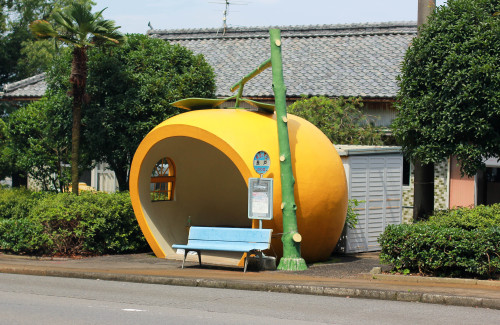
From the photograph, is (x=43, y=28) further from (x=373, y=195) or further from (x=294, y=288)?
(x=294, y=288)

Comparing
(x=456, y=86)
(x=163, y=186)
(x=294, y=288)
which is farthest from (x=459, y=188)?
(x=294, y=288)

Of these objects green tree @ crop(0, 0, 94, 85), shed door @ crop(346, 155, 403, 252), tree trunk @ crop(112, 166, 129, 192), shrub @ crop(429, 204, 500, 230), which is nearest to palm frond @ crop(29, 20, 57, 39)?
tree trunk @ crop(112, 166, 129, 192)

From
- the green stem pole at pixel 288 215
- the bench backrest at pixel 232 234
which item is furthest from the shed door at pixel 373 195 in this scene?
the bench backrest at pixel 232 234

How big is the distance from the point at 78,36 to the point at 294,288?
8.88 meters

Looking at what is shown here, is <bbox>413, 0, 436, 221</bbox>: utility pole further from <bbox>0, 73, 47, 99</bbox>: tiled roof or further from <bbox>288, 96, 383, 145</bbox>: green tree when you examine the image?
<bbox>0, 73, 47, 99</bbox>: tiled roof

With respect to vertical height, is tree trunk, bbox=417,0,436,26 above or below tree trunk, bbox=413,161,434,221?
above

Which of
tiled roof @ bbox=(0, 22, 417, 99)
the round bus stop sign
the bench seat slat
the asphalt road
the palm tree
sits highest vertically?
tiled roof @ bbox=(0, 22, 417, 99)

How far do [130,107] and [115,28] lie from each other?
6.34ft

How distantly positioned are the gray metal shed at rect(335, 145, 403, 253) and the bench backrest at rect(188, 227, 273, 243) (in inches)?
132

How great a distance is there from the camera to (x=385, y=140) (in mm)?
21781

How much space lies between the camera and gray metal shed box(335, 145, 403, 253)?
54.0ft

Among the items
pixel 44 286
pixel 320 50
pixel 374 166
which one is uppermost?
pixel 320 50

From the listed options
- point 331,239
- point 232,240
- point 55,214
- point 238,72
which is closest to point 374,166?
point 331,239

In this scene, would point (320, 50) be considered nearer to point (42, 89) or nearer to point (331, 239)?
point (42, 89)
